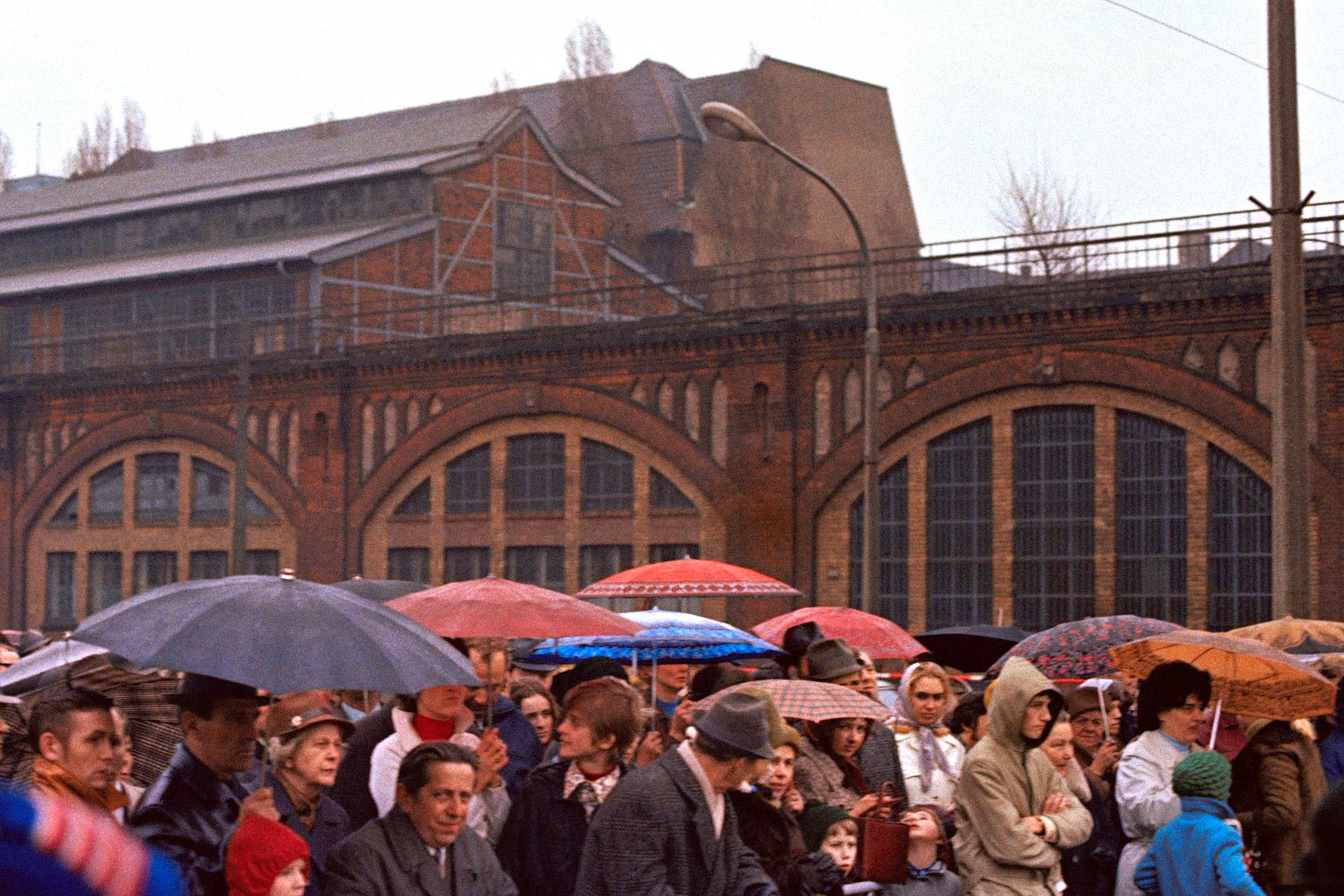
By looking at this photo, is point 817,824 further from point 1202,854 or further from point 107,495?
point 107,495

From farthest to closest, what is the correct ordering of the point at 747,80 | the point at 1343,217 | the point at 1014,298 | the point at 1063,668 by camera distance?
the point at 747,80 → the point at 1014,298 → the point at 1343,217 → the point at 1063,668

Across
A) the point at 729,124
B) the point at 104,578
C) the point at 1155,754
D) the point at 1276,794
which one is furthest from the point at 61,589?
the point at 1276,794

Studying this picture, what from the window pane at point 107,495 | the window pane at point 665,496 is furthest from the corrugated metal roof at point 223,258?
the window pane at point 665,496

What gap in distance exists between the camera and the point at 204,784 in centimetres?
619

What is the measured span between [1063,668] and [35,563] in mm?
36568

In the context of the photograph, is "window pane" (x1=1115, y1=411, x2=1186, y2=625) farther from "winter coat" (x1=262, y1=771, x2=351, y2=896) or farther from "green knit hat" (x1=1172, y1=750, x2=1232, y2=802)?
"winter coat" (x1=262, y1=771, x2=351, y2=896)

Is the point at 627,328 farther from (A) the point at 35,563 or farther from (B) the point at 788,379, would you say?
(A) the point at 35,563

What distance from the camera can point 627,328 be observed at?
112 feet

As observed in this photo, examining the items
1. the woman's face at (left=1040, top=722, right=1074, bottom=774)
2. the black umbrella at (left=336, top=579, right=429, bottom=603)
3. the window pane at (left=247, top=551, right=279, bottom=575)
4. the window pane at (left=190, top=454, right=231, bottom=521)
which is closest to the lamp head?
the black umbrella at (left=336, top=579, right=429, bottom=603)

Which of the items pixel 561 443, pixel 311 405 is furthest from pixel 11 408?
pixel 561 443

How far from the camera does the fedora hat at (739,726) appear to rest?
6262mm

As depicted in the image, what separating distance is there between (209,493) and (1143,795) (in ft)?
112

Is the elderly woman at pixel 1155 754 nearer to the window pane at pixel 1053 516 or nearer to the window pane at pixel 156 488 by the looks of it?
the window pane at pixel 1053 516

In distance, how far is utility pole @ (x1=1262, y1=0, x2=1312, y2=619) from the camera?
40.4 ft
